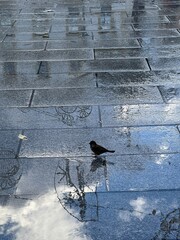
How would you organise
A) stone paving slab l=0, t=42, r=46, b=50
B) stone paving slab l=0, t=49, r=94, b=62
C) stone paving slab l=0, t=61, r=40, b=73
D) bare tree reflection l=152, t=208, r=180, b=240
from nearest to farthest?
bare tree reflection l=152, t=208, r=180, b=240
stone paving slab l=0, t=61, r=40, b=73
stone paving slab l=0, t=49, r=94, b=62
stone paving slab l=0, t=42, r=46, b=50

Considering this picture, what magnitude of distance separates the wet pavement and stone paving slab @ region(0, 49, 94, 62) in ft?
0.07

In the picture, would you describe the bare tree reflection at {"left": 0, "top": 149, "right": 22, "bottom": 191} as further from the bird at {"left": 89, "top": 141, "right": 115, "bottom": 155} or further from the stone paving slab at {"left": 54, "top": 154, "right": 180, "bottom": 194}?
the bird at {"left": 89, "top": 141, "right": 115, "bottom": 155}

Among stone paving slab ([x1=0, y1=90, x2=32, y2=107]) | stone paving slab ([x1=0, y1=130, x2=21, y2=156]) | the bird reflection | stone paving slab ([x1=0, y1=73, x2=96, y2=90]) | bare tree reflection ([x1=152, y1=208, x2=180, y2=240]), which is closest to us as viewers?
bare tree reflection ([x1=152, y1=208, x2=180, y2=240])

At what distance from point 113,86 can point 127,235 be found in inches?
159

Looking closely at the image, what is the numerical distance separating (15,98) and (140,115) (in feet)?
7.01

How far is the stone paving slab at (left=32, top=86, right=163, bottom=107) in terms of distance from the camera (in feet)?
23.1

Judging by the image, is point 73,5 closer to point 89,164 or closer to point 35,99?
point 35,99

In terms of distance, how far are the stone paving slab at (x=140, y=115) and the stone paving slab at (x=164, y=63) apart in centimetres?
200

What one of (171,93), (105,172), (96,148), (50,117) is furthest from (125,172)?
(171,93)

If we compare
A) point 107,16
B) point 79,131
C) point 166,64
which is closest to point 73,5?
point 107,16

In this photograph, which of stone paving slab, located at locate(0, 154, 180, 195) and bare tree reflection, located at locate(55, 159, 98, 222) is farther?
stone paving slab, located at locate(0, 154, 180, 195)

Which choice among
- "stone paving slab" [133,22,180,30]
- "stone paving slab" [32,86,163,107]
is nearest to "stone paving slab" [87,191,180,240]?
"stone paving slab" [32,86,163,107]

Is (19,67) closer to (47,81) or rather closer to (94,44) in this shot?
(47,81)

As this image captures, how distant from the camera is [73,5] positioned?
50.5 feet
